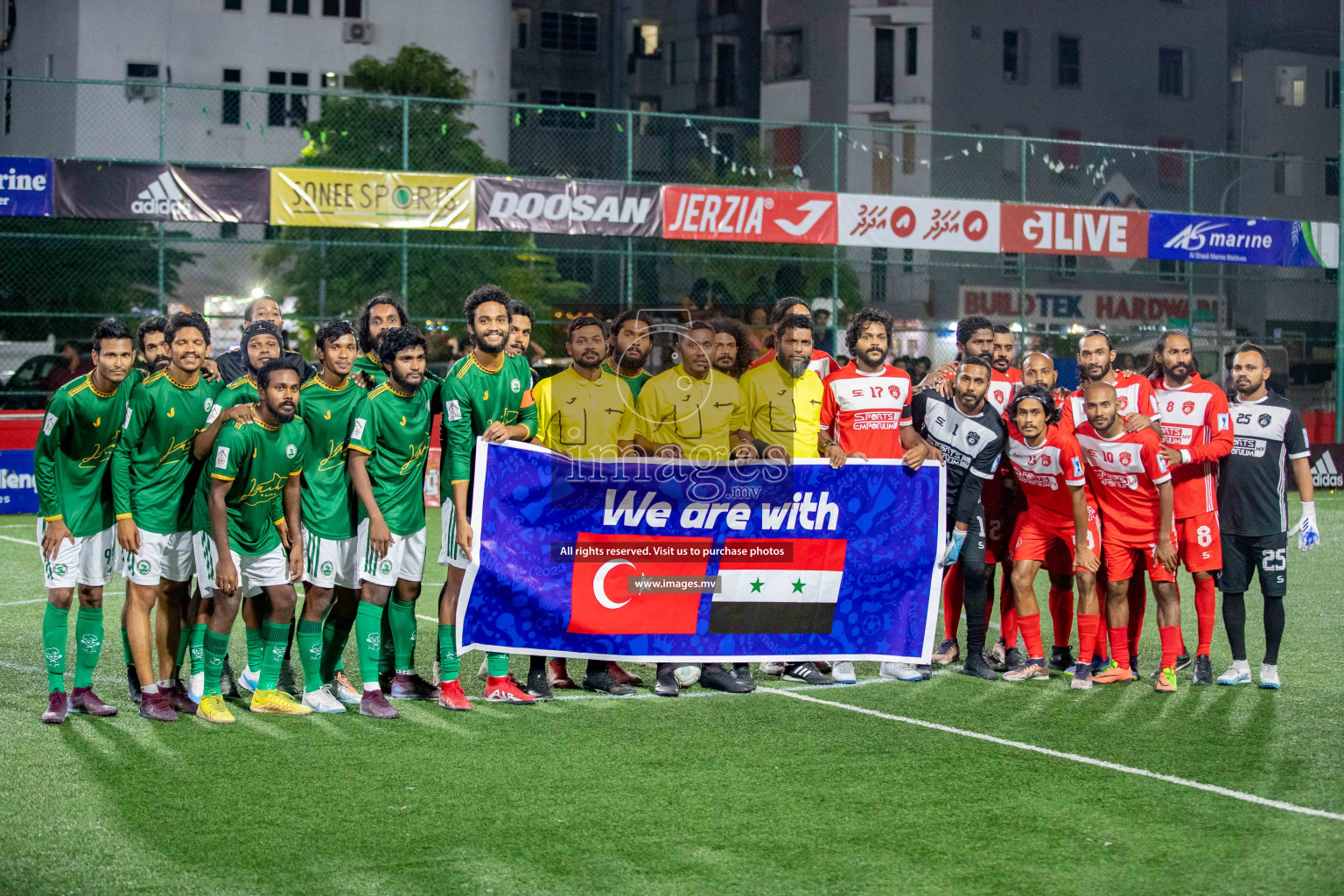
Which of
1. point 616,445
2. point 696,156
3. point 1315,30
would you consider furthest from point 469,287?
point 1315,30

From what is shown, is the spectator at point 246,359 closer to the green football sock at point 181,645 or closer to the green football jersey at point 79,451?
the green football jersey at point 79,451

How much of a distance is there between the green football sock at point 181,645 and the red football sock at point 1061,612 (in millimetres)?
5283

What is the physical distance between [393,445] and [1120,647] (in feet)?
14.8

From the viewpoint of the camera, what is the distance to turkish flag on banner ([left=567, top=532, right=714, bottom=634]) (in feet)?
26.6

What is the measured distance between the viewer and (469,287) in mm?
27922

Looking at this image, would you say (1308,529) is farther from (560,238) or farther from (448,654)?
(560,238)

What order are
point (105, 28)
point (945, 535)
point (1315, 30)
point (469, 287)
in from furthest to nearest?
point (1315, 30), point (105, 28), point (469, 287), point (945, 535)

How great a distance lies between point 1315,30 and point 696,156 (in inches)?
1182

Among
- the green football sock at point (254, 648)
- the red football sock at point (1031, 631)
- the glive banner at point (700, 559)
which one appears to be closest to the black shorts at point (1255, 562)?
the red football sock at point (1031, 631)

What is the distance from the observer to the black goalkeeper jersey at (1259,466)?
8711mm

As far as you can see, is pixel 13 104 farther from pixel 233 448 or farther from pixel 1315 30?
pixel 1315 30

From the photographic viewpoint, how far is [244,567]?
7547 millimetres

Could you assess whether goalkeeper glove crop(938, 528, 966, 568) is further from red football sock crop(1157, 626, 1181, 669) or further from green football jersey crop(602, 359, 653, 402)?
green football jersey crop(602, 359, 653, 402)

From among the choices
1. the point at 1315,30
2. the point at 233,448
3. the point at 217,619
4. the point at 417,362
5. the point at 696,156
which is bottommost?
the point at 217,619
